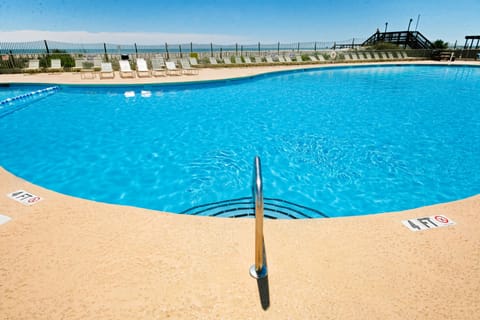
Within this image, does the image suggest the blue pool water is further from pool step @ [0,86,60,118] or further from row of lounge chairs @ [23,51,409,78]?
row of lounge chairs @ [23,51,409,78]

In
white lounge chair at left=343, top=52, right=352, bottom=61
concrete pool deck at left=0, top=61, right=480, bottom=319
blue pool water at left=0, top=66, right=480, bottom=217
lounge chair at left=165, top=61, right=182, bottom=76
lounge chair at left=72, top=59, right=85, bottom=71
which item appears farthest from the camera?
white lounge chair at left=343, top=52, right=352, bottom=61

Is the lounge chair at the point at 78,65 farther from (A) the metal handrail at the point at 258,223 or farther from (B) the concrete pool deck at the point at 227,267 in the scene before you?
(A) the metal handrail at the point at 258,223

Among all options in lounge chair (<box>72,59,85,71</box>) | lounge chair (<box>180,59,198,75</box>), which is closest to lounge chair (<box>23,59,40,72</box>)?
lounge chair (<box>72,59,85,71</box>)

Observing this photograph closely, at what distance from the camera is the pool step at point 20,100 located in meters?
8.92

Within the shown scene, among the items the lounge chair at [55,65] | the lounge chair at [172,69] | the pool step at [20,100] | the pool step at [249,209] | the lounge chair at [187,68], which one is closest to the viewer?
the pool step at [249,209]

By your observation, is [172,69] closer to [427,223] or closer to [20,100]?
[20,100]

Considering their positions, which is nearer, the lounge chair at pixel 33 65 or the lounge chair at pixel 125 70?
the lounge chair at pixel 125 70

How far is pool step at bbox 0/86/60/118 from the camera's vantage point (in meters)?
8.92

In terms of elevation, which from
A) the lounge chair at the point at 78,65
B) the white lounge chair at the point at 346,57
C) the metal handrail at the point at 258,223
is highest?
the white lounge chair at the point at 346,57

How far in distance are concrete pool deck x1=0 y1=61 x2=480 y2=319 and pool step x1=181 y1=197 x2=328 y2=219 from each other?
0.92 meters

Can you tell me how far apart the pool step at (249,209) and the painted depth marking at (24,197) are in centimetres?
181

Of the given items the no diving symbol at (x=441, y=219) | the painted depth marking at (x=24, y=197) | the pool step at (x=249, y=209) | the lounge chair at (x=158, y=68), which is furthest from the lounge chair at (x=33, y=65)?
the no diving symbol at (x=441, y=219)

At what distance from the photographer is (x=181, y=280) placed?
6.59ft

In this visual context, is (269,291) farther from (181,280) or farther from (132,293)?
(132,293)
